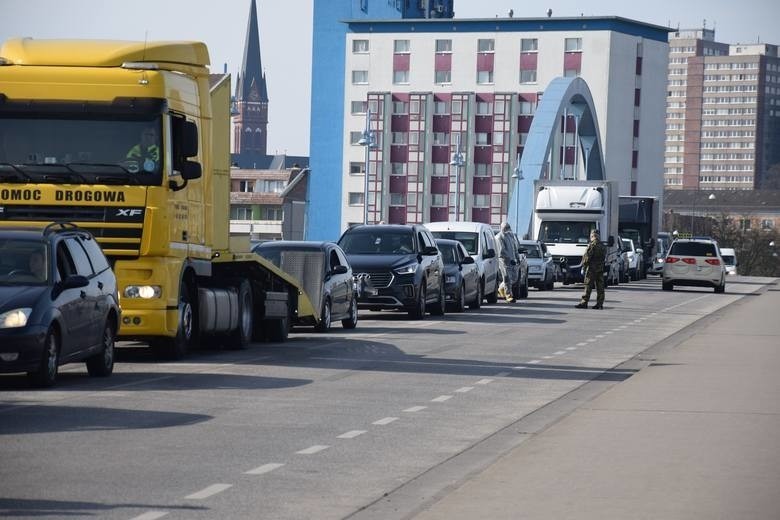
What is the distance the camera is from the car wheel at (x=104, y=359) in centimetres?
1722

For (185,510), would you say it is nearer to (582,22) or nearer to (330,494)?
(330,494)

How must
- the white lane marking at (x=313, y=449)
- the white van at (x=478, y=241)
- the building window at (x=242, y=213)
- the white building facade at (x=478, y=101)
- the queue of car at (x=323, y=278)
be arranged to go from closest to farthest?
the white lane marking at (x=313, y=449) → the queue of car at (x=323, y=278) → the white van at (x=478, y=241) → the white building facade at (x=478, y=101) → the building window at (x=242, y=213)

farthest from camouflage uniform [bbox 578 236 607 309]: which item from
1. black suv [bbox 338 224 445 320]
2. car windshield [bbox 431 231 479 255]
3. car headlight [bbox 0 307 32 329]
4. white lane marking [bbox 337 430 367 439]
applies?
white lane marking [bbox 337 430 367 439]

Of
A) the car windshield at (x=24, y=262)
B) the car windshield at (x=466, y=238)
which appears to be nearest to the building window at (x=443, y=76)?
the car windshield at (x=466, y=238)

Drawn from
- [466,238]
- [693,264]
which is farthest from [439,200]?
[466,238]

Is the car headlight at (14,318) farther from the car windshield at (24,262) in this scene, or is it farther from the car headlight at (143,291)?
the car headlight at (143,291)

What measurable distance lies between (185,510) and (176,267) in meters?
10.7

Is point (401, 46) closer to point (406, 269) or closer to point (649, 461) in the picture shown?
point (406, 269)

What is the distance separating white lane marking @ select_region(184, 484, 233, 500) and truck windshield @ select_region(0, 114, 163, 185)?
938cm

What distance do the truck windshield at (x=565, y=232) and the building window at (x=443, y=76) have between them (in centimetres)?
7761

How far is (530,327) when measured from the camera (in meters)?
30.2

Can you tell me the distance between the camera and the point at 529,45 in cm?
13125

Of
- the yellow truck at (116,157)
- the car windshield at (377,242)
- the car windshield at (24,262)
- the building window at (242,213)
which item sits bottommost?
the building window at (242,213)

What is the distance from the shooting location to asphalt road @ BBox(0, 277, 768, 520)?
31.1ft
